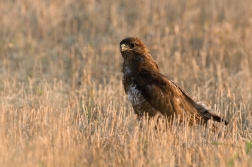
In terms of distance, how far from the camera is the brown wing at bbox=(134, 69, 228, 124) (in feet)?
28.8

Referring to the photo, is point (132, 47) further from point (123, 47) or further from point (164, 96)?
point (164, 96)

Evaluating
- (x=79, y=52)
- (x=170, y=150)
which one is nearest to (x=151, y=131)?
(x=170, y=150)

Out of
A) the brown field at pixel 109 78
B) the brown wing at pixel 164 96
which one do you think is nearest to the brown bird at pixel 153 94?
the brown wing at pixel 164 96

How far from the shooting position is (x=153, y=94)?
8773 mm

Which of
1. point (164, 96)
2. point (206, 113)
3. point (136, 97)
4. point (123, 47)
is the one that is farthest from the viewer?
point (123, 47)

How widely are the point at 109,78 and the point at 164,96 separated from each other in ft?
12.4

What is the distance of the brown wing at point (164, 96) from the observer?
8.77 m

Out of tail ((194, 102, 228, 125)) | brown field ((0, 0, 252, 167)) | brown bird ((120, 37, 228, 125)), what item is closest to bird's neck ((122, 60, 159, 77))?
brown bird ((120, 37, 228, 125))

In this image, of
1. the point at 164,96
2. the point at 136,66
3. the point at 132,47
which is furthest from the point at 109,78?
the point at 164,96

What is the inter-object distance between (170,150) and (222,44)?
7087 millimetres

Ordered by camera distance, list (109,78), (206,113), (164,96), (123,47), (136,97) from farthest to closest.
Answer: (109,78)
(123,47)
(206,113)
(164,96)
(136,97)

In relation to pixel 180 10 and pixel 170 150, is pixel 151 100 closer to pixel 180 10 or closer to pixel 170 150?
pixel 170 150

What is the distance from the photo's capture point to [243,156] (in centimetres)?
706

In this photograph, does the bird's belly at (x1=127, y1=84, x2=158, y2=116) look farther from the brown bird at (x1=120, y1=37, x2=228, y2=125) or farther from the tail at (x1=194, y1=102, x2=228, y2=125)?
the tail at (x1=194, y1=102, x2=228, y2=125)
